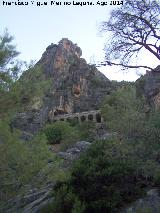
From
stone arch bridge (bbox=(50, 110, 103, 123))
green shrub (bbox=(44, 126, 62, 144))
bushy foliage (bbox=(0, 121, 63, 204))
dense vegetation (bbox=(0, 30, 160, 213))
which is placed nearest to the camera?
dense vegetation (bbox=(0, 30, 160, 213))

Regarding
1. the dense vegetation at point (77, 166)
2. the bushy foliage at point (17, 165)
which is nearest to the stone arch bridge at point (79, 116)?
the dense vegetation at point (77, 166)

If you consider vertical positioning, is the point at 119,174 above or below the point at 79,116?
below

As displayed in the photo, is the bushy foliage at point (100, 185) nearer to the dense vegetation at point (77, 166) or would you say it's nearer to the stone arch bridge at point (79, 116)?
the dense vegetation at point (77, 166)

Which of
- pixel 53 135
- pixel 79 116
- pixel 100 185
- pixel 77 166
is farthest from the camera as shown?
pixel 79 116

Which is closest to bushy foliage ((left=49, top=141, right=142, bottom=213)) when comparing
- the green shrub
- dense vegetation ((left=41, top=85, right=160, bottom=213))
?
dense vegetation ((left=41, top=85, right=160, bottom=213))

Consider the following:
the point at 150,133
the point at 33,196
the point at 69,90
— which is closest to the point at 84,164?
the point at 33,196

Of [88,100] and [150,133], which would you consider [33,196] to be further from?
[88,100]

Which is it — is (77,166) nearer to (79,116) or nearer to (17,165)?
(17,165)

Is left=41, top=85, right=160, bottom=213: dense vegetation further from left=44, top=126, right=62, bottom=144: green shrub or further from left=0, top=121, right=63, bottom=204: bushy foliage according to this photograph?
left=44, top=126, right=62, bottom=144: green shrub

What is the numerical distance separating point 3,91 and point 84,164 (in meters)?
3.55

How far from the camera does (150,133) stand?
12117mm

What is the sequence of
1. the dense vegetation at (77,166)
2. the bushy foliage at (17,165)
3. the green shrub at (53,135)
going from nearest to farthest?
the dense vegetation at (77,166) → the bushy foliage at (17,165) → the green shrub at (53,135)

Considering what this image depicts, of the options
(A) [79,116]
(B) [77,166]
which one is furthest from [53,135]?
(B) [77,166]

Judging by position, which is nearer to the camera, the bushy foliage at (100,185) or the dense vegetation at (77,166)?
the dense vegetation at (77,166)
